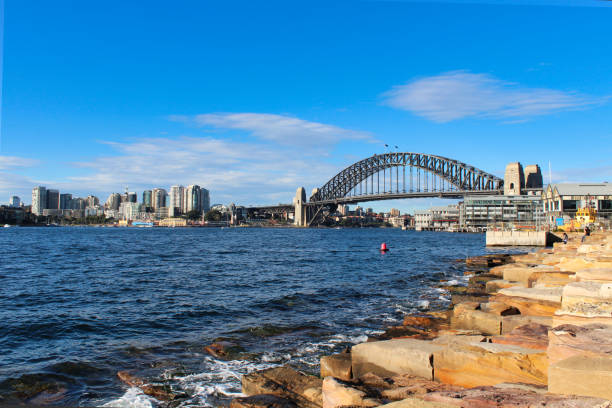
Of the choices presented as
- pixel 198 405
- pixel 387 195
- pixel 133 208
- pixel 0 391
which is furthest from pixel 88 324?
pixel 133 208

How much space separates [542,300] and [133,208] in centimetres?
20974

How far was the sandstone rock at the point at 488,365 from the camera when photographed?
3939 millimetres

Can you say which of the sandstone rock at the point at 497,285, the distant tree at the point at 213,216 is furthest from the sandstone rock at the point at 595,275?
the distant tree at the point at 213,216

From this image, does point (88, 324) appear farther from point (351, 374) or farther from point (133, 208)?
point (133, 208)

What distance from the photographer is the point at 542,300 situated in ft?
23.3

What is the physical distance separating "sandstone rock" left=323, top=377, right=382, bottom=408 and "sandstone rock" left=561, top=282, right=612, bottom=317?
2469 mm

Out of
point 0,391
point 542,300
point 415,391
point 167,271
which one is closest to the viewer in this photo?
point 415,391

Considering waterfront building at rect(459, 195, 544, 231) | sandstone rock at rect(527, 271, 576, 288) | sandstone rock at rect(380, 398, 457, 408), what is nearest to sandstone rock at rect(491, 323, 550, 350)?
sandstone rock at rect(380, 398, 457, 408)

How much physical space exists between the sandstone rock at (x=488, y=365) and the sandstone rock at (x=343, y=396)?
1.04m

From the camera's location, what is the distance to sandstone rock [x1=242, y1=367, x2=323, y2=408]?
447cm

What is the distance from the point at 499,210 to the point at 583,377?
84.6m

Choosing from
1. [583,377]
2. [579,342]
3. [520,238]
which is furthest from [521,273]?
[520,238]

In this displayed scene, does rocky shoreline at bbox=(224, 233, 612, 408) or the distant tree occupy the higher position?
the distant tree

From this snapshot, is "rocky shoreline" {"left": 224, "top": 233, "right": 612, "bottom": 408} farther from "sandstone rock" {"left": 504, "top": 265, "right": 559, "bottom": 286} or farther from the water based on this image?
"sandstone rock" {"left": 504, "top": 265, "right": 559, "bottom": 286}
